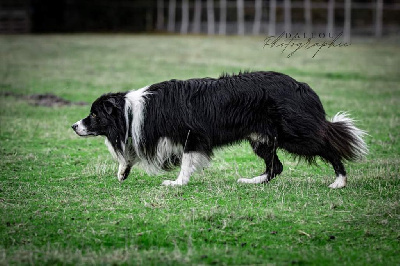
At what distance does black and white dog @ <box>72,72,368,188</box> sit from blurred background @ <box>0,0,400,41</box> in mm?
32810

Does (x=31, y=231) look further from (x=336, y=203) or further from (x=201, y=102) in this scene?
(x=336, y=203)

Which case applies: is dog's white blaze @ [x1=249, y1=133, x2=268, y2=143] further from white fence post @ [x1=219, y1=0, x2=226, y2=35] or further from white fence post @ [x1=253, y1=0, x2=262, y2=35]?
white fence post @ [x1=219, y1=0, x2=226, y2=35]

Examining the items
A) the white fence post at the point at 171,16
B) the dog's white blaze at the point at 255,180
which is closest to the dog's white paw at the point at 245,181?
the dog's white blaze at the point at 255,180

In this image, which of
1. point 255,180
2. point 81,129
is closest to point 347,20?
point 255,180

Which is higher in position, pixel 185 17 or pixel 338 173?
pixel 185 17

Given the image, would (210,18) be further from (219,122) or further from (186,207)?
(186,207)

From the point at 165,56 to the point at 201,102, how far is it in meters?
19.9

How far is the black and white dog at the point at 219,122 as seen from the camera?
719 centimetres

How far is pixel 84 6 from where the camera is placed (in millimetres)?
42719

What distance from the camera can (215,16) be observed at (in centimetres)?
4156

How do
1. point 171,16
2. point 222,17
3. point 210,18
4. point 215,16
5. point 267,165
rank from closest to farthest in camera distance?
point 267,165
point 222,17
point 210,18
point 215,16
point 171,16

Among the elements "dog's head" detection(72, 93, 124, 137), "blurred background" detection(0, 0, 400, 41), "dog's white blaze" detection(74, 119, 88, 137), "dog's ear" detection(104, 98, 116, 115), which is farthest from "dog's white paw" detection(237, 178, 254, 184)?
"blurred background" detection(0, 0, 400, 41)

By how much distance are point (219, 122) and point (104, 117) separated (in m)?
1.50

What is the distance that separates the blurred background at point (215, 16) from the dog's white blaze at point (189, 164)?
3317 centimetres
